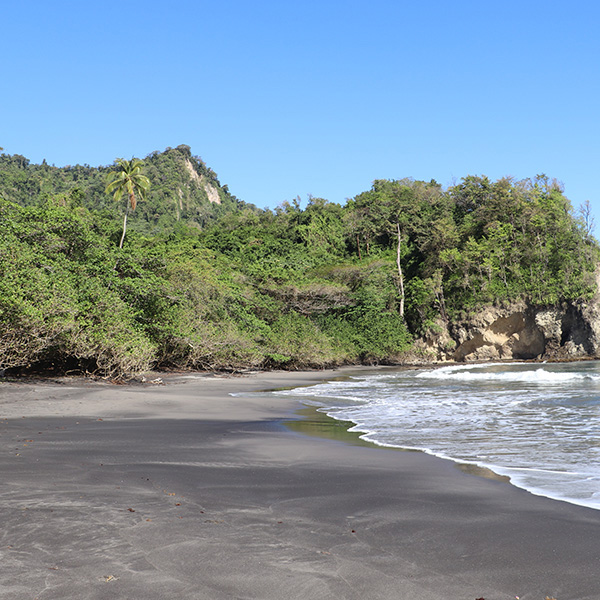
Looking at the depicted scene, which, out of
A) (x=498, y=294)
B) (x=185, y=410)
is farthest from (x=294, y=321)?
(x=185, y=410)

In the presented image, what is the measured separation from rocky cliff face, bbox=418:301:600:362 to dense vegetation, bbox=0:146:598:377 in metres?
1.18

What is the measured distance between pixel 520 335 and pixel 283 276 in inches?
848

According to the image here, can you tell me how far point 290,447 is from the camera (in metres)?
6.67

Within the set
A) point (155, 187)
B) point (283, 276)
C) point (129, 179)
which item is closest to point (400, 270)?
point (283, 276)

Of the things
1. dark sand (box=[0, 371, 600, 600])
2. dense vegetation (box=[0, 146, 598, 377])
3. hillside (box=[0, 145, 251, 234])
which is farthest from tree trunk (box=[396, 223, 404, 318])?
dark sand (box=[0, 371, 600, 600])

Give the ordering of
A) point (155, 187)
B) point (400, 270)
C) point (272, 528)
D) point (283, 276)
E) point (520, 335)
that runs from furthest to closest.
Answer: point (155, 187) → point (400, 270) → point (520, 335) → point (283, 276) → point (272, 528)

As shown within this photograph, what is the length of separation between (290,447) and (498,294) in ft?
129

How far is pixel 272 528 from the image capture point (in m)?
3.25

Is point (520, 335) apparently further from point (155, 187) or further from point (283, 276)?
point (155, 187)

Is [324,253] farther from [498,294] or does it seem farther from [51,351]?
[51,351]

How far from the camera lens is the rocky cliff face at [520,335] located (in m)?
40.7

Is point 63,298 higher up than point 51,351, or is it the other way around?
point 63,298

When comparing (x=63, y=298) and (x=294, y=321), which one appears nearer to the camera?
(x=63, y=298)

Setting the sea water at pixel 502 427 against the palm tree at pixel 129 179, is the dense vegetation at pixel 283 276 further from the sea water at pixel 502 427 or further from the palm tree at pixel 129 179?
the sea water at pixel 502 427
